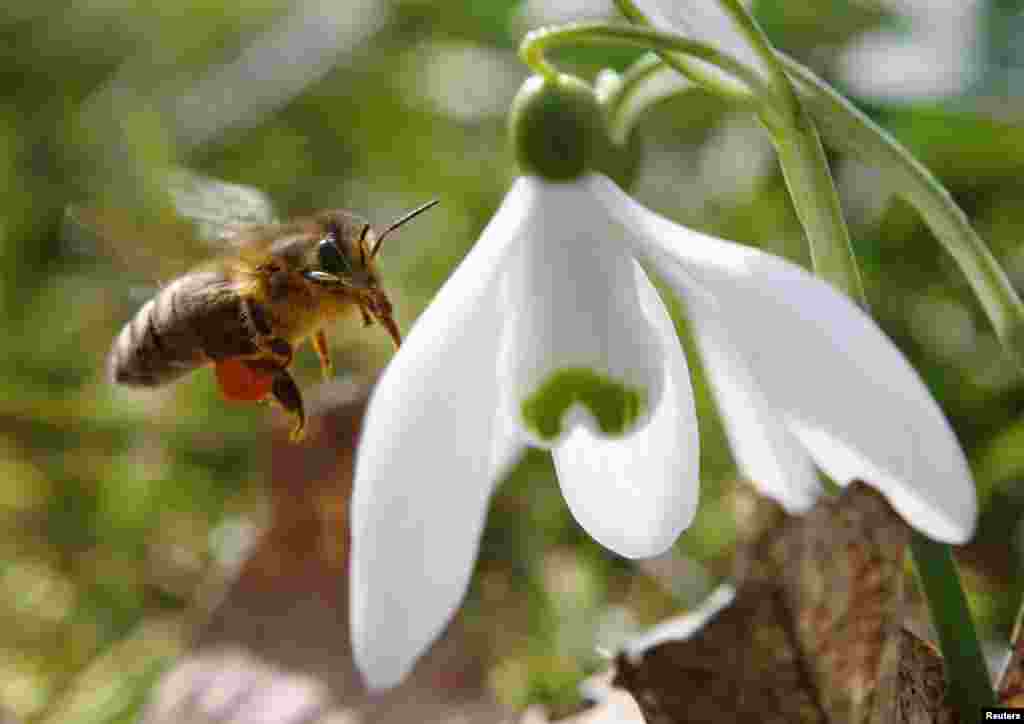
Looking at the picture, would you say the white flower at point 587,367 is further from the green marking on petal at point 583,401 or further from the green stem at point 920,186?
the green stem at point 920,186

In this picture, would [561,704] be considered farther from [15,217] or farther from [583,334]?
[15,217]

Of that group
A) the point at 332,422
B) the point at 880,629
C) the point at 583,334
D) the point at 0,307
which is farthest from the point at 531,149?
the point at 0,307

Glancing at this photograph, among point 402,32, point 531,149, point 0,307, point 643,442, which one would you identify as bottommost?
point 0,307

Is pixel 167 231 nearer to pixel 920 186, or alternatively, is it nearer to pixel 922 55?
pixel 920 186

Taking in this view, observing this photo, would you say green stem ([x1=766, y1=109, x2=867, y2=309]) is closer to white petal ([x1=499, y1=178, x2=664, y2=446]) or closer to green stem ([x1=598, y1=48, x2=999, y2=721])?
green stem ([x1=598, y1=48, x2=999, y2=721])

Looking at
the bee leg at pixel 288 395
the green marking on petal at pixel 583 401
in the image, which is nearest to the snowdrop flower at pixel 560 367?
the green marking on petal at pixel 583 401

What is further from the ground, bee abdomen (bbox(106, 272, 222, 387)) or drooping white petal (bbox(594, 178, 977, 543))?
drooping white petal (bbox(594, 178, 977, 543))

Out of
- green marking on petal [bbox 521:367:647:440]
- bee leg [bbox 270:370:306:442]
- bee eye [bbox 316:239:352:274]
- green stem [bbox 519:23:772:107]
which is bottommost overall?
bee leg [bbox 270:370:306:442]

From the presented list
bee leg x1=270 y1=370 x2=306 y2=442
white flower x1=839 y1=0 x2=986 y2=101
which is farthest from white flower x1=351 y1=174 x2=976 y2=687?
white flower x1=839 y1=0 x2=986 y2=101
